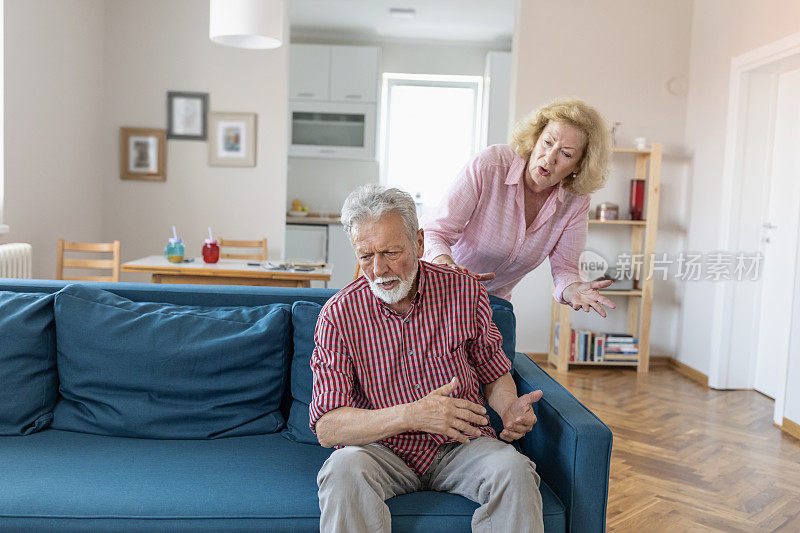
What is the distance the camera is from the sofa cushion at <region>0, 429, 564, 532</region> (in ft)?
5.30

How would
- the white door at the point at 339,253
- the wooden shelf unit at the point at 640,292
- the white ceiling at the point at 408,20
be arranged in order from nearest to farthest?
the wooden shelf unit at the point at 640,292 < the white ceiling at the point at 408,20 < the white door at the point at 339,253

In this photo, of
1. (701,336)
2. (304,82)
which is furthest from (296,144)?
(701,336)

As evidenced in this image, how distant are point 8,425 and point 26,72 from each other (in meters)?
3.27

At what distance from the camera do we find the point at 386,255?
176 centimetres

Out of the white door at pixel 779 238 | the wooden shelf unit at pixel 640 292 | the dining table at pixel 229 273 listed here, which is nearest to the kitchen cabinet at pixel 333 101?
the wooden shelf unit at pixel 640 292

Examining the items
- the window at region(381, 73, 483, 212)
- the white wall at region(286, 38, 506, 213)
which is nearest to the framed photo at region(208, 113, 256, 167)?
the white wall at region(286, 38, 506, 213)

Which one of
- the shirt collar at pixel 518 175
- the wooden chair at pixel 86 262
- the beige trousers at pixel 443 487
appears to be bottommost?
the beige trousers at pixel 443 487

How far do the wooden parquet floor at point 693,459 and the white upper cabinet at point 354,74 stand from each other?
3620mm

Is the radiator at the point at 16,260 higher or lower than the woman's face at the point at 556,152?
lower

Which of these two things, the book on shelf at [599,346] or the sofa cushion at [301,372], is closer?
the sofa cushion at [301,372]

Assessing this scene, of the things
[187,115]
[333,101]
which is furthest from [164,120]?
[333,101]

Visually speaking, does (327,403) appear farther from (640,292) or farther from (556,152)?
(640,292)

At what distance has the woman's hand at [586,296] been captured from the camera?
2045mm

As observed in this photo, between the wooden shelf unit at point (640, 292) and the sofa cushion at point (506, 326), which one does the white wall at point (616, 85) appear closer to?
the wooden shelf unit at point (640, 292)
